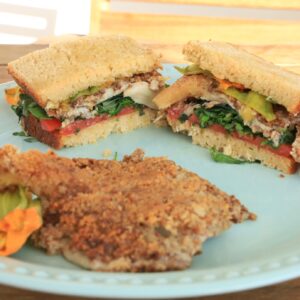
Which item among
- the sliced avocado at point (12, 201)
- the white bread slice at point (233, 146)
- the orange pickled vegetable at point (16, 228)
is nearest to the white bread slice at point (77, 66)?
the white bread slice at point (233, 146)

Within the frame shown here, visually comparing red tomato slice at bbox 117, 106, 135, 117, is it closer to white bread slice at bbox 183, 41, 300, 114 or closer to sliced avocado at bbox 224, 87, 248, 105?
white bread slice at bbox 183, 41, 300, 114

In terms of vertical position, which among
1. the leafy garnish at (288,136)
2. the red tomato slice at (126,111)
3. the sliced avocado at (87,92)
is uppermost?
the leafy garnish at (288,136)

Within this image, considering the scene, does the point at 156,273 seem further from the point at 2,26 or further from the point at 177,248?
the point at 2,26

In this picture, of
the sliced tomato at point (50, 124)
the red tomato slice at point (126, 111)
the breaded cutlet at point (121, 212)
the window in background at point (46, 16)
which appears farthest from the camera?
the window in background at point (46, 16)

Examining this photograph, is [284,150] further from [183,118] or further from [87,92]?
[87,92]

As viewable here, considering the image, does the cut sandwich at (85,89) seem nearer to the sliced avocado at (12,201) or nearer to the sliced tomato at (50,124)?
the sliced tomato at (50,124)

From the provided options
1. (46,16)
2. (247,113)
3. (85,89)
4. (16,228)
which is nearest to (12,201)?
(16,228)
